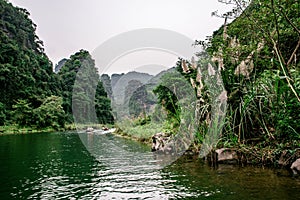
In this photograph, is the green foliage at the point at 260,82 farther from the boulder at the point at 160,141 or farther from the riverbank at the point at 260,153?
the boulder at the point at 160,141

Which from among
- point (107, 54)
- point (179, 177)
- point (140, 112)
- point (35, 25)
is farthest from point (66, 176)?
point (35, 25)

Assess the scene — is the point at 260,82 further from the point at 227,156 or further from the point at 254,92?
the point at 227,156

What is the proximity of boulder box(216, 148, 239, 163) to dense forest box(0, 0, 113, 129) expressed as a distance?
2843 cm

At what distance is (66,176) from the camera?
6695 mm

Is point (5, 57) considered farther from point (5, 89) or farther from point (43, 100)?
point (43, 100)

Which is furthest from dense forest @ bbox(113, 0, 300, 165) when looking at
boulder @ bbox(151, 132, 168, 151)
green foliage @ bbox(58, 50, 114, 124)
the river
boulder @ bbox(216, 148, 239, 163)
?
green foliage @ bbox(58, 50, 114, 124)

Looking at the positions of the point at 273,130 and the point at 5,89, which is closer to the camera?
the point at 273,130

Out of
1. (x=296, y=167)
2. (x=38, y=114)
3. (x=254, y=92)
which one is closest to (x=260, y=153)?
(x=296, y=167)

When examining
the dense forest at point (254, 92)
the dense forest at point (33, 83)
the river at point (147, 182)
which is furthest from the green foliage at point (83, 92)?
the dense forest at point (254, 92)

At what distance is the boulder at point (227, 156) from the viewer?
7102 mm

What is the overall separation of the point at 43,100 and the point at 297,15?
34.3m

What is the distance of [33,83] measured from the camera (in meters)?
37.4

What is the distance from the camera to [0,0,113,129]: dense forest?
32.5m

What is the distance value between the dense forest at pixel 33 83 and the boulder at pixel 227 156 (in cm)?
2843
